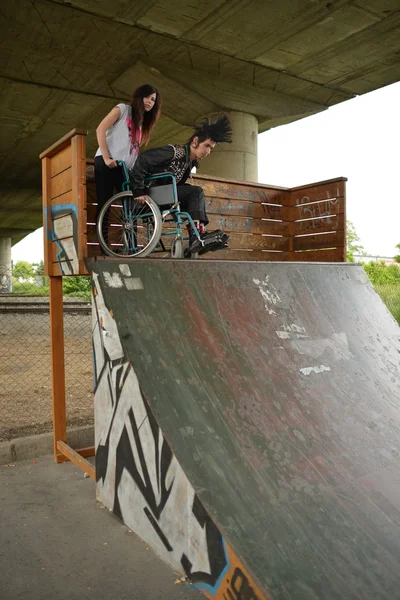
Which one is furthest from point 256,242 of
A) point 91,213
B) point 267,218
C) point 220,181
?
point 91,213

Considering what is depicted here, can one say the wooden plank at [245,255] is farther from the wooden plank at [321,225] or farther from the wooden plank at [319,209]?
the wooden plank at [319,209]

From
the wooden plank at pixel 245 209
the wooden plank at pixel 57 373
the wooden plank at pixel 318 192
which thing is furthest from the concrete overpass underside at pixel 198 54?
the wooden plank at pixel 57 373

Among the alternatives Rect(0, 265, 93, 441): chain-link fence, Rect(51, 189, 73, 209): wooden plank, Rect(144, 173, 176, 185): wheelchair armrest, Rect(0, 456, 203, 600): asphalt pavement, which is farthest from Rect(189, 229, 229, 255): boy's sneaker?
Rect(0, 265, 93, 441): chain-link fence

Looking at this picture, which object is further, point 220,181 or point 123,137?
point 220,181

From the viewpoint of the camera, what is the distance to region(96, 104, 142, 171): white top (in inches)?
180

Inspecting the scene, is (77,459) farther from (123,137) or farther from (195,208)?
(123,137)

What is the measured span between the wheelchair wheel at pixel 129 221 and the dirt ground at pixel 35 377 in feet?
7.23

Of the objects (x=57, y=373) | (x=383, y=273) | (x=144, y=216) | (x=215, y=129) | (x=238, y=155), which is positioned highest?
(x=238, y=155)

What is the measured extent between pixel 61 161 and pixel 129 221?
790 millimetres

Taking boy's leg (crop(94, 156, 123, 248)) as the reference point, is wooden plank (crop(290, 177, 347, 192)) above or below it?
above

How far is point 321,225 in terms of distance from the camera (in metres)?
6.75

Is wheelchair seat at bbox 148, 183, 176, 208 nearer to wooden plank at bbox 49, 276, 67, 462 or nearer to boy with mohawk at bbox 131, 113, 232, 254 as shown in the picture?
boy with mohawk at bbox 131, 113, 232, 254

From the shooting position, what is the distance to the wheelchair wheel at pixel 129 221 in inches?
183

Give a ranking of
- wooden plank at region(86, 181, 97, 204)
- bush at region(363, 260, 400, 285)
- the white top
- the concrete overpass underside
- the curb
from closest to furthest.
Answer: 1. the white top
2. the curb
3. wooden plank at region(86, 181, 97, 204)
4. the concrete overpass underside
5. bush at region(363, 260, 400, 285)
